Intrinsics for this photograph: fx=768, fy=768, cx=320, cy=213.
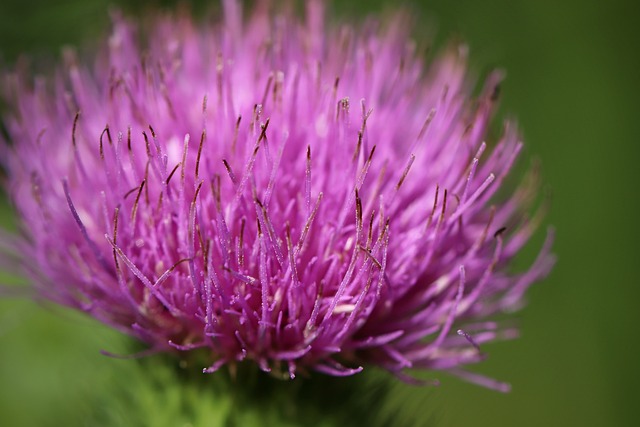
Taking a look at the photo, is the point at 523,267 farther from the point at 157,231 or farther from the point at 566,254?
the point at 157,231

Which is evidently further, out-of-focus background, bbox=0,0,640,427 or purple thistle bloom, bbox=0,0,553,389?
out-of-focus background, bbox=0,0,640,427

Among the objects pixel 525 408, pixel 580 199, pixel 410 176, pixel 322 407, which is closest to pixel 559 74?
pixel 580 199

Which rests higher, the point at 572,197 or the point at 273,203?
the point at 273,203

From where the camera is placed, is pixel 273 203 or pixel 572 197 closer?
pixel 273 203
